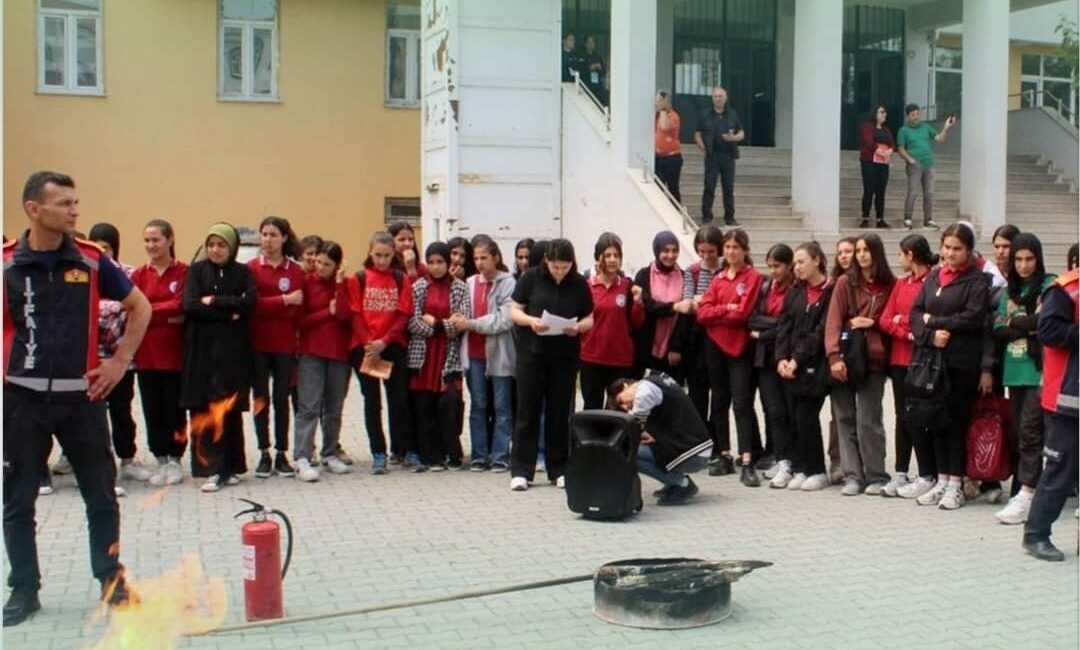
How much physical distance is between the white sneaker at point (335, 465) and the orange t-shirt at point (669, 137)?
9.60 meters

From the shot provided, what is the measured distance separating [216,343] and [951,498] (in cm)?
529

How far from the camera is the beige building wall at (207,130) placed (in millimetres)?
21906

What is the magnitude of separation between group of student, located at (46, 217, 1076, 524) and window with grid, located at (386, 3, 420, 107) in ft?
44.7

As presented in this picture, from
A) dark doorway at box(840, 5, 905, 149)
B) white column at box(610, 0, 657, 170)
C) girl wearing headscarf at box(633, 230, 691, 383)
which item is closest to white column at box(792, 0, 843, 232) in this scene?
white column at box(610, 0, 657, 170)

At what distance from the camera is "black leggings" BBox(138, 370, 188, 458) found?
9492 millimetres

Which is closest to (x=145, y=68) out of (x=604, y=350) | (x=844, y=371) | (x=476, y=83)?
(x=476, y=83)

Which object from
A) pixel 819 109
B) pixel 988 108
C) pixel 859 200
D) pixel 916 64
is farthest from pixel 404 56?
pixel 988 108

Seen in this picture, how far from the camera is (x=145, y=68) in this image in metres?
22.1

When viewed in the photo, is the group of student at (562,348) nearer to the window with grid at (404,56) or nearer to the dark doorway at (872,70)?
the window with grid at (404,56)

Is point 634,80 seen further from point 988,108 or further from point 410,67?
point 410,67

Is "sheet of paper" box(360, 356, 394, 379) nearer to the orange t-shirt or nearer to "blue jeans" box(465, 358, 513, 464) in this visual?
"blue jeans" box(465, 358, 513, 464)

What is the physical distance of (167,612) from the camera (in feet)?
20.1

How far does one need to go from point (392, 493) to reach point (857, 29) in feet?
60.3

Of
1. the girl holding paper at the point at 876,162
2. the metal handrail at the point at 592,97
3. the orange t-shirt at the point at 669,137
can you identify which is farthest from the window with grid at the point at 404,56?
the girl holding paper at the point at 876,162
